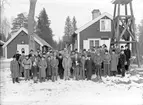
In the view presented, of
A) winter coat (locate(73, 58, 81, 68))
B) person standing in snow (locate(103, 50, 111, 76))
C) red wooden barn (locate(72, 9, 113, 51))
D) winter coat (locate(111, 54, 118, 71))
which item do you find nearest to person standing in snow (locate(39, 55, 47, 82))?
winter coat (locate(73, 58, 81, 68))

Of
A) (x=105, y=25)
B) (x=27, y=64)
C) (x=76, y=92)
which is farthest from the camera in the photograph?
(x=105, y=25)

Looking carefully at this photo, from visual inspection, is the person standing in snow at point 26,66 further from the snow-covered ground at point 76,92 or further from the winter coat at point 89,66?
the winter coat at point 89,66

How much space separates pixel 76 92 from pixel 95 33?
15.0 meters

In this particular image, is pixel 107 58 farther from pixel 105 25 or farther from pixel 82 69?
pixel 105 25

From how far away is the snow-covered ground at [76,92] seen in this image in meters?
7.85

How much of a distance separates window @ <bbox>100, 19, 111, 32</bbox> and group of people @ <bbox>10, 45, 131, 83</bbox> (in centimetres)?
1107

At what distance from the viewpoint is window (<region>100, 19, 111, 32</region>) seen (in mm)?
23703

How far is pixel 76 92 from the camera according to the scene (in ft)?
30.2

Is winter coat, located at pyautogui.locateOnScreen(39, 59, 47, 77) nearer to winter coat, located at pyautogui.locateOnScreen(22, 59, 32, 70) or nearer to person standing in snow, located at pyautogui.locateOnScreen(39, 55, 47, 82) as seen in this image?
person standing in snow, located at pyautogui.locateOnScreen(39, 55, 47, 82)

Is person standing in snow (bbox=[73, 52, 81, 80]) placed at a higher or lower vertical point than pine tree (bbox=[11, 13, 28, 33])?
lower

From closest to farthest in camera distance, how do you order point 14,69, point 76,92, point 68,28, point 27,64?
point 76,92, point 14,69, point 27,64, point 68,28

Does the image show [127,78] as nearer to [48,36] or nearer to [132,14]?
[132,14]

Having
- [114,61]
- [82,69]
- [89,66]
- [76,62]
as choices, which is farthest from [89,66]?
[114,61]

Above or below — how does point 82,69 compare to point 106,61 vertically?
below
